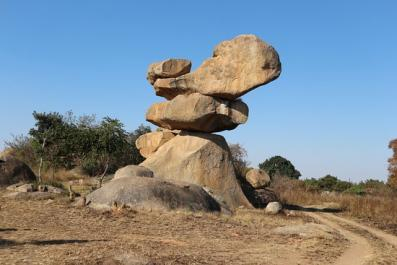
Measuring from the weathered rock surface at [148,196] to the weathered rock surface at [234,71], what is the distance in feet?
16.1

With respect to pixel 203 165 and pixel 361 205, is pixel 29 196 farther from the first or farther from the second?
pixel 361 205

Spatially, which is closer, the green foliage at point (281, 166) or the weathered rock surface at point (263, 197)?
the weathered rock surface at point (263, 197)

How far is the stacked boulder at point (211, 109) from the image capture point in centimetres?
1862

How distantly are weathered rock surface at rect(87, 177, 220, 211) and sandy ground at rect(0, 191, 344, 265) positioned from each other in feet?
1.88

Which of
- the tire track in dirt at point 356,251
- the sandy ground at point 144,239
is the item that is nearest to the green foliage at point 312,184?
the sandy ground at point 144,239

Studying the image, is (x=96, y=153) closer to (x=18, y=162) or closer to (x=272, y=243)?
(x=18, y=162)

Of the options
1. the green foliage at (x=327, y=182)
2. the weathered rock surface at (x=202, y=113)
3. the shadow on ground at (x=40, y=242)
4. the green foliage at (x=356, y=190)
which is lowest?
the shadow on ground at (x=40, y=242)

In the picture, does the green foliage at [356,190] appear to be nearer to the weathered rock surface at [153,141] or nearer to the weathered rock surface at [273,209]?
the weathered rock surface at [153,141]

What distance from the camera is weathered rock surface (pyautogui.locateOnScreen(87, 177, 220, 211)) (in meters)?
14.6

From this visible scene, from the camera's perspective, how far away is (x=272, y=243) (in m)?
10.9

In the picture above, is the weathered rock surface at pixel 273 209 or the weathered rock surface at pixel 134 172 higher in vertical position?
the weathered rock surface at pixel 134 172

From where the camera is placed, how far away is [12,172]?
21.4m

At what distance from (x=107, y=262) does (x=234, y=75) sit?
12.7 meters

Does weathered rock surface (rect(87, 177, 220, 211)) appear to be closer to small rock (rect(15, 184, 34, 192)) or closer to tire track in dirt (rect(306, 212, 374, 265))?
small rock (rect(15, 184, 34, 192))
